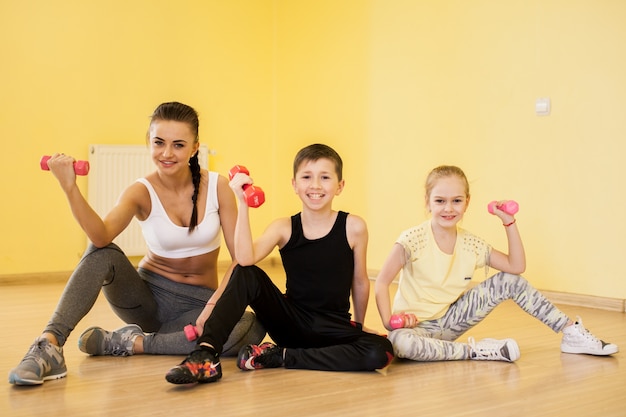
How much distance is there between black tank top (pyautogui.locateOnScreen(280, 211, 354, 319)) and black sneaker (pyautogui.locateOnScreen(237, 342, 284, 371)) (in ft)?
0.53

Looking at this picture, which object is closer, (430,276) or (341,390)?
(341,390)

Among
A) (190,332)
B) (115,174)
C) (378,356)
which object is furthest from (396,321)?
(115,174)

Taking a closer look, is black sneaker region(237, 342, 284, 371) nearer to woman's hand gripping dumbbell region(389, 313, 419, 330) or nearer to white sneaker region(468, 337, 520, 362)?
woman's hand gripping dumbbell region(389, 313, 419, 330)

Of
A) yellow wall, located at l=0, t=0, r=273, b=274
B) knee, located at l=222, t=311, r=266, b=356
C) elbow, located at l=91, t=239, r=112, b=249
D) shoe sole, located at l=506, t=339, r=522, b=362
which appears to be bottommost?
shoe sole, located at l=506, t=339, r=522, b=362

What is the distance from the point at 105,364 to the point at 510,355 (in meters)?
1.23

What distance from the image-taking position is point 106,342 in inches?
100

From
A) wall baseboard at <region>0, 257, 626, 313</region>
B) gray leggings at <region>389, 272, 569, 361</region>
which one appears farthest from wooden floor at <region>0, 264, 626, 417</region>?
wall baseboard at <region>0, 257, 626, 313</region>

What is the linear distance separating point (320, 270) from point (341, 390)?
0.43m

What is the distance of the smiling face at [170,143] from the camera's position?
250 centimetres

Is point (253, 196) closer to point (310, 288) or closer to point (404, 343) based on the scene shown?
point (310, 288)

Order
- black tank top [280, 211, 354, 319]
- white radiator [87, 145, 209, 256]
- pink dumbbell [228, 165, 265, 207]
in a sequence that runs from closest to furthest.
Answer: pink dumbbell [228, 165, 265, 207] → black tank top [280, 211, 354, 319] → white radiator [87, 145, 209, 256]

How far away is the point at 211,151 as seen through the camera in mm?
5344

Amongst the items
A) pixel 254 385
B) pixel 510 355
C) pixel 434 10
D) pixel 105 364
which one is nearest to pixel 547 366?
pixel 510 355

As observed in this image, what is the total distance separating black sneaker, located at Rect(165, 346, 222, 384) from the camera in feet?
6.81
